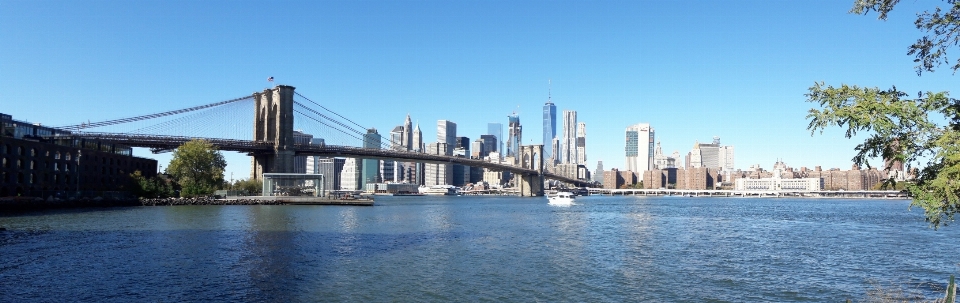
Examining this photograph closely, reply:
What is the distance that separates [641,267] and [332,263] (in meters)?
11.9

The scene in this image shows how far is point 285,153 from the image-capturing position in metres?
90.9

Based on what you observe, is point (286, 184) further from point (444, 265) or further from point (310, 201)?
point (444, 265)

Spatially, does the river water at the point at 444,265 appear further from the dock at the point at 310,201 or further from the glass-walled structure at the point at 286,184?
the glass-walled structure at the point at 286,184

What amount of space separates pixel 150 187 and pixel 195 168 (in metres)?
5.81

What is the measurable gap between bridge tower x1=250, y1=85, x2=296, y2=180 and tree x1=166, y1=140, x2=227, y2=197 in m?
9.02

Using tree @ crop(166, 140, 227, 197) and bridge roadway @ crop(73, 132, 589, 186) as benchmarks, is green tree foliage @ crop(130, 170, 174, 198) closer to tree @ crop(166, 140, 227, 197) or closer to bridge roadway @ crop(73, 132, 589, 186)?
tree @ crop(166, 140, 227, 197)

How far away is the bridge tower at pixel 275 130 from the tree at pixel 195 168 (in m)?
9.02

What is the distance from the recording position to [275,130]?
9356 cm

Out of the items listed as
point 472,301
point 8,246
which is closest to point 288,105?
point 8,246

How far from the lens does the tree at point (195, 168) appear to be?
8025cm

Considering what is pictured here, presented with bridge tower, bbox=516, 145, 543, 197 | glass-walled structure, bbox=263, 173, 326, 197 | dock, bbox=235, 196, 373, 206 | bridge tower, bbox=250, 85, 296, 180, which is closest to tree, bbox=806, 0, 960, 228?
dock, bbox=235, 196, 373, 206

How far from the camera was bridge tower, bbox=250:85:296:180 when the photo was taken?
299 feet

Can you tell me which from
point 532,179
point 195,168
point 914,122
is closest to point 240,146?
point 195,168

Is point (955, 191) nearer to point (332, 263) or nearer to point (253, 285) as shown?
point (253, 285)
